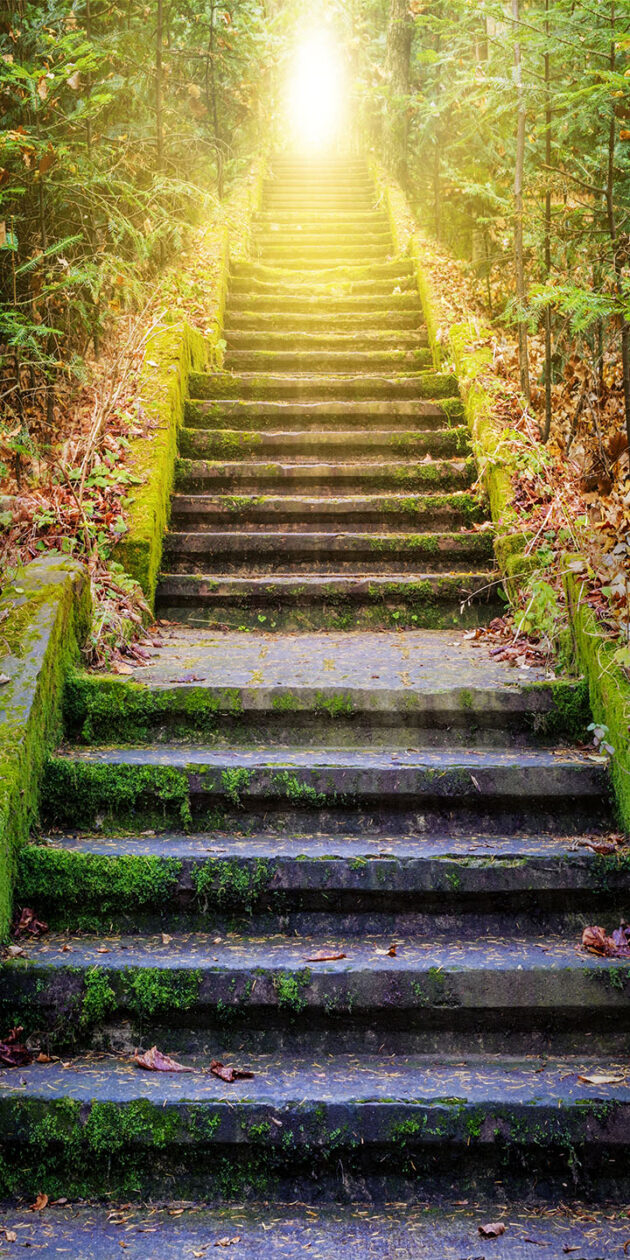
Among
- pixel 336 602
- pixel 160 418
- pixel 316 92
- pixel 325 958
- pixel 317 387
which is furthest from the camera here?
pixel 316 92

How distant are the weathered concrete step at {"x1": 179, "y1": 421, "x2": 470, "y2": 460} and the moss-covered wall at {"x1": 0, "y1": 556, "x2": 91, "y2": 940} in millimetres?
2160

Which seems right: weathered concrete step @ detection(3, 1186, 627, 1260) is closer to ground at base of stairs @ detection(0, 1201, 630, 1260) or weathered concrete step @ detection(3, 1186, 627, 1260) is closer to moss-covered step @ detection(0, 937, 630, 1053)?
ground at base of stairs @ detection(0, 1201, 630, 1260)

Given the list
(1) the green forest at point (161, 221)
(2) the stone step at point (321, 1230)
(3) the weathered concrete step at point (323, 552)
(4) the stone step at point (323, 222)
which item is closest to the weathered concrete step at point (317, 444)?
(1) the green forest at point (161, 221)

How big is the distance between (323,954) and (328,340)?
5482 mm

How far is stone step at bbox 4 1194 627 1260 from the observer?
1.99 meters

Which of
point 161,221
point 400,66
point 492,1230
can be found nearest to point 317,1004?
point 492,1230

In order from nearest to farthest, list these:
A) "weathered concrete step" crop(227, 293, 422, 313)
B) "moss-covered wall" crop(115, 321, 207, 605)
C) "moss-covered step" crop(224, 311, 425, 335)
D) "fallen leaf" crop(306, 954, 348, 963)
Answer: "fallen leaf" crop(306, 954, 348, 963) → "moss-covered wall" crop(115, 321, 207, 605) → "moss-covered step" crop(224, 311, 425, 335) → "weathered concrete step" crop(227, 293, 422, 313)

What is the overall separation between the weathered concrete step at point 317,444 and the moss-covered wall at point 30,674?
2160mm

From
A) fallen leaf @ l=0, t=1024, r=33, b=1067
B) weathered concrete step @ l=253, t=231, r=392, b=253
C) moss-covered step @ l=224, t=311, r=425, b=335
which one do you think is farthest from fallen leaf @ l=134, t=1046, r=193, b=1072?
weathered concrete step @ l=253, t=231, r=392, b=253

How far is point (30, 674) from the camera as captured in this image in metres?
3.07

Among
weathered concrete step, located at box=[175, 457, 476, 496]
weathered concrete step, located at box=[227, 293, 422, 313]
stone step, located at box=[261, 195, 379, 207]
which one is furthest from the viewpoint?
stone step, located at box=[261, 195, 379, 207]

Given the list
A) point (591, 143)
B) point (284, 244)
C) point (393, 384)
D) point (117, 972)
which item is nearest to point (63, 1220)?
point (117, 972)

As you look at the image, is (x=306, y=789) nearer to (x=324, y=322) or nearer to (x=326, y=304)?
(x=324, y=322)

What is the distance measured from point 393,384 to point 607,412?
1.60 meters
